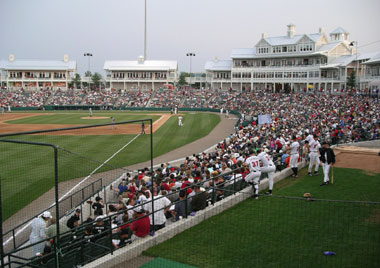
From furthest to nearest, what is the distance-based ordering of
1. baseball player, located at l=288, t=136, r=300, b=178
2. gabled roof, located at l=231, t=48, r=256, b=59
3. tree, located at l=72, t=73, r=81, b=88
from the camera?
1. tree, located at l=72, t=73, r=81, b=88
2. gabled roof, located at l=231, t=48, r=256, b=59
3. baseball player, located at l=288, t=136, r=300, b=178

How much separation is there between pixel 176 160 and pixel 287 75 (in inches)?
2072

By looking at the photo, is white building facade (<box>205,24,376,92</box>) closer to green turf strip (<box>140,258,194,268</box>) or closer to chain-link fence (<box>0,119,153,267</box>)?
chain-link fence (<box>0,119,153,267</box>)

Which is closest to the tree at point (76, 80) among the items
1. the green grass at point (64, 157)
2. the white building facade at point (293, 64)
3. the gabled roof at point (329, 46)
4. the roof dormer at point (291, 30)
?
the white building facade at point (293, 64)

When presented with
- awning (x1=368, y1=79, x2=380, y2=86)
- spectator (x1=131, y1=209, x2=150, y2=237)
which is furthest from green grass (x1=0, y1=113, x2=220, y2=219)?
awning (x1=368, y1=79, x2=380, y2=86)

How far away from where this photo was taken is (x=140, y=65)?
297 feet

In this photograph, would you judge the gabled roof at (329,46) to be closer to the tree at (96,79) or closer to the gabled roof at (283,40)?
the gabled roof at (283,40)

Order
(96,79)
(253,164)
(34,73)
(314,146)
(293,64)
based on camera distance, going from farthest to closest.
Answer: (96,79), (34,73), (293,64), (314,146), (253,164)

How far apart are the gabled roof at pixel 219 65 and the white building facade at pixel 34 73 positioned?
38.2m

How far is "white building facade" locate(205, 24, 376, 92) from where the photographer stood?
197 feet

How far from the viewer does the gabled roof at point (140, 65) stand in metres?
89.4

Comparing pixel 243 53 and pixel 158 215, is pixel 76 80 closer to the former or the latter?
pixel 243 53

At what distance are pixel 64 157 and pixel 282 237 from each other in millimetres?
14149

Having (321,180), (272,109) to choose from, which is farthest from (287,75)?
(321,180)

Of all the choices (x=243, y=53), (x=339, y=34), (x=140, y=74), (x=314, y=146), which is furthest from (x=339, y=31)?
(x=314, y=146)
